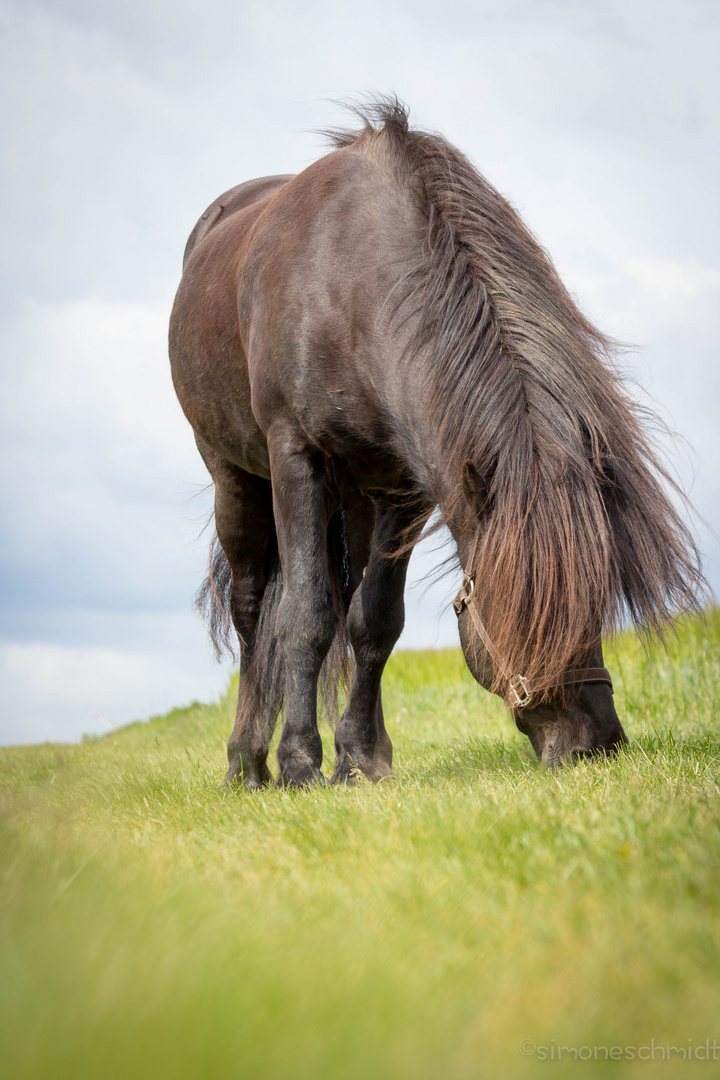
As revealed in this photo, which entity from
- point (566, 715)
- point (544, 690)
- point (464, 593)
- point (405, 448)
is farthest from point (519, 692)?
point (405, 448)

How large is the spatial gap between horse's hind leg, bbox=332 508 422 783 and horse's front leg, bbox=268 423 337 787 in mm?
559

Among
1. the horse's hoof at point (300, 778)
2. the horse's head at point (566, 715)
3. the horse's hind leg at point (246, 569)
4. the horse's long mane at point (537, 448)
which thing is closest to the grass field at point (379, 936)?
the horse's head at point (566, 715)

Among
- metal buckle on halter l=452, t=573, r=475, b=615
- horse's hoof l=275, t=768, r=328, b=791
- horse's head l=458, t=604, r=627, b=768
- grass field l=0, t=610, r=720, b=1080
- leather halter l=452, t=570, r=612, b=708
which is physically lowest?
grass field l=0, t=610, r=720, b=1080

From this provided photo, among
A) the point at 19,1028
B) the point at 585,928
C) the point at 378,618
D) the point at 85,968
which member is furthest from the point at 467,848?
the point at 378,618

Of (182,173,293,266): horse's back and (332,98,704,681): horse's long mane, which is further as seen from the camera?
(182,173,293,266): horse's back

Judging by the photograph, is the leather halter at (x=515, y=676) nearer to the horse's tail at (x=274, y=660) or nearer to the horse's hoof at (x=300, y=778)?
the horse's hoof at (x=300, y=778)

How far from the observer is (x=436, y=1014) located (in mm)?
1135

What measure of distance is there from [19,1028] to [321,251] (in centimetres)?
319

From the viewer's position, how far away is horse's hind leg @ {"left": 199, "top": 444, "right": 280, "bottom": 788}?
15.7 feet

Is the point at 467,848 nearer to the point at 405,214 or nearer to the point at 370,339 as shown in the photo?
the point at 370,339

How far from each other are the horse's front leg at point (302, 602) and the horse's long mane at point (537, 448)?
0.79 meters

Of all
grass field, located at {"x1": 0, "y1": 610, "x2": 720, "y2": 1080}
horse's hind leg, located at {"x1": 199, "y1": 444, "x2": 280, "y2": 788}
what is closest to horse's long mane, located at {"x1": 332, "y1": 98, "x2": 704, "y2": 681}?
grass field, located at {"x1": 0, "y1": 610, "x2": 720, "y2": 1080}

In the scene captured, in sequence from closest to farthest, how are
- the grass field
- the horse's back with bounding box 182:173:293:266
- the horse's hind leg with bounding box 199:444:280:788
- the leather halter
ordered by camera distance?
the grass field, the leather halter, the horse's hind leg with bounding box 199:444:280:788, the horse's back with bounding box 182:173:293:266

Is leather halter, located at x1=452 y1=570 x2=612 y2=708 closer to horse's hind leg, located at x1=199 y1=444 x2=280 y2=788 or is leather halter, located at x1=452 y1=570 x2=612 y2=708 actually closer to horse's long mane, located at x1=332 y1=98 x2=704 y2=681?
horse's long mane, located at x1=332 y1=98 x2=704 y2=681
